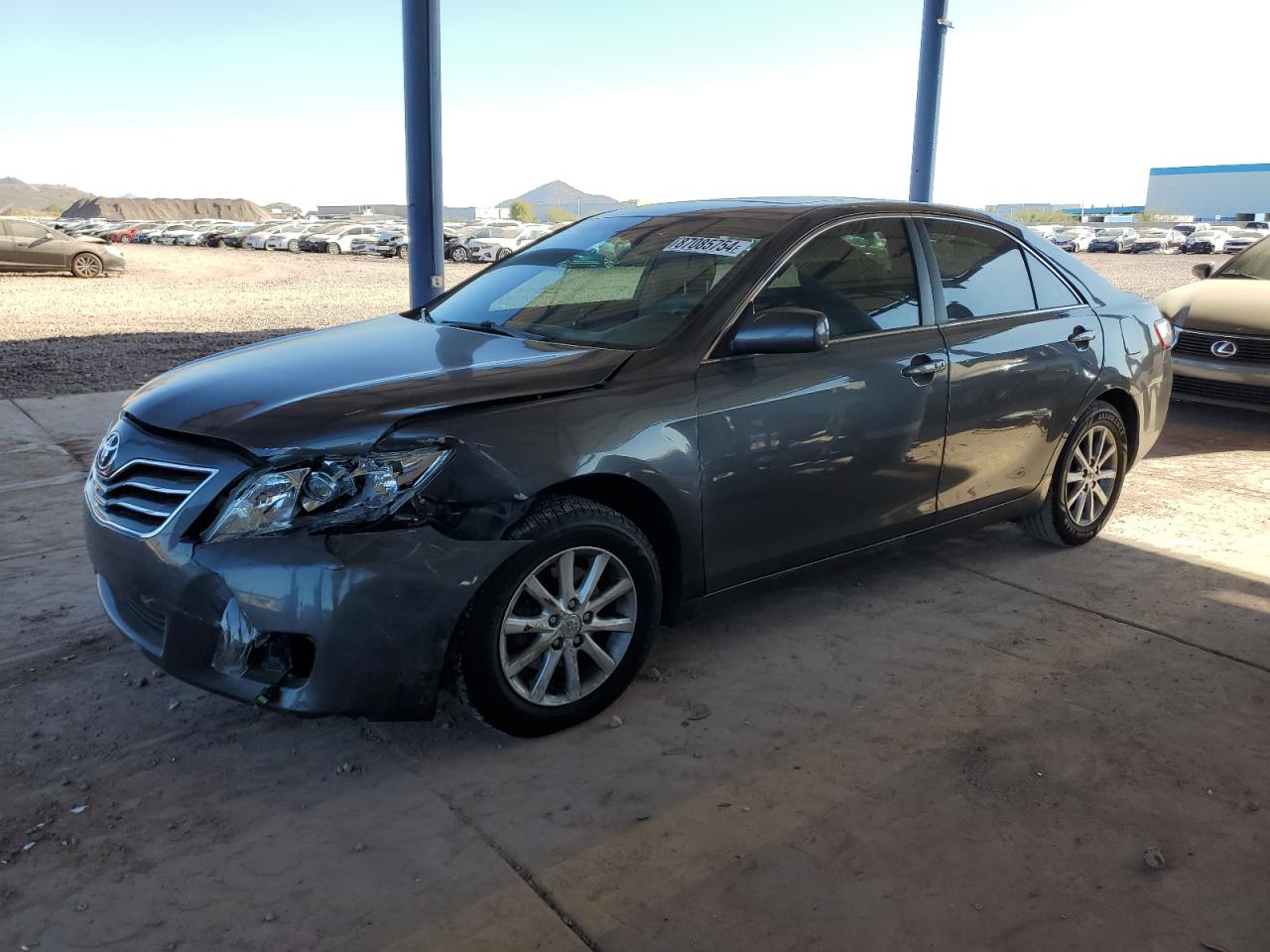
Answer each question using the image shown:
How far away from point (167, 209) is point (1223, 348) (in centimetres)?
12946

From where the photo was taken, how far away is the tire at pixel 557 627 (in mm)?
3002

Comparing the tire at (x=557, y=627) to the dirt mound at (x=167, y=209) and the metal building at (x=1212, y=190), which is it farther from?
the metal building at (x=1212, y=190)

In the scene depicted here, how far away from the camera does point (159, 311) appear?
16.8m

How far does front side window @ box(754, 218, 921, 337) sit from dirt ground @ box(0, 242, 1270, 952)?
3.32 ft

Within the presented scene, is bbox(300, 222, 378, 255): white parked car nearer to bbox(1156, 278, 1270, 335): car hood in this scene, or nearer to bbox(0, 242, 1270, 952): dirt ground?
bbox(1156, 278, 1270, 335): car hood

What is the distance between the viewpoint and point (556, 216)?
108500mm

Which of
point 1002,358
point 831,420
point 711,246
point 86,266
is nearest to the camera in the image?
point 831,420

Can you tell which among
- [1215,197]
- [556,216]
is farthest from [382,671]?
[1215,197]

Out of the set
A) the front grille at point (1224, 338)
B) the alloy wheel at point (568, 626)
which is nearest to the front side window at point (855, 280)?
the alloy wheel at point (568, 626)

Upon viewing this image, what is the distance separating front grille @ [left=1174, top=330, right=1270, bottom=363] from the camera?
25.0 ft

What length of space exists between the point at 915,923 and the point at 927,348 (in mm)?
2331

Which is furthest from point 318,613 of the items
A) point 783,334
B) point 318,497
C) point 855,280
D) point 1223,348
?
point 1223,348

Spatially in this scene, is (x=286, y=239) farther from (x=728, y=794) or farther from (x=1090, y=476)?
(x=728, y=794)

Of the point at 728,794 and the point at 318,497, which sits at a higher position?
the point at 318,497
